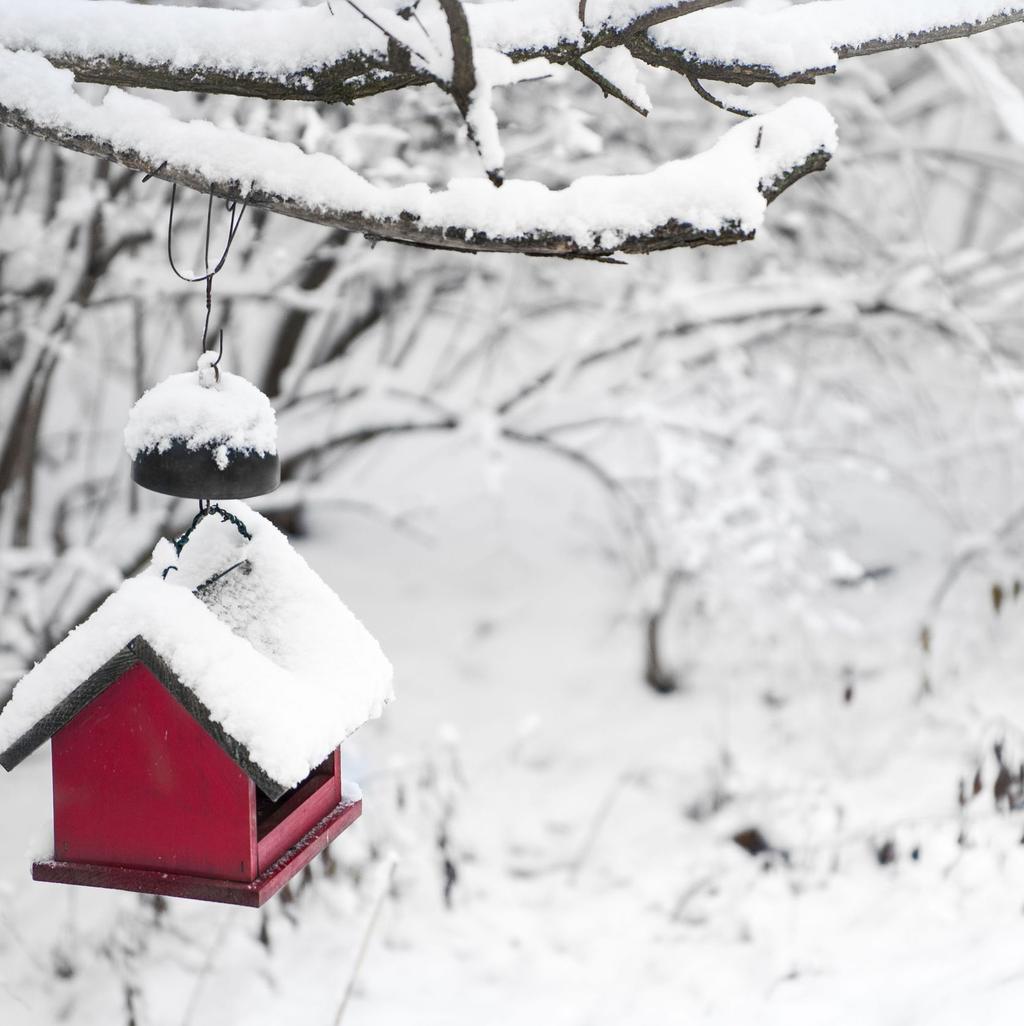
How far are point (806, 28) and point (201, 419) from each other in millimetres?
971

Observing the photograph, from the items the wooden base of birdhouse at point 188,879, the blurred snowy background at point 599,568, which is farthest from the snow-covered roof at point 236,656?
the blurred snowy background at point 599,568

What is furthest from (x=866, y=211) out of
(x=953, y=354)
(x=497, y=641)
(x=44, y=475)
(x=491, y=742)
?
(x=44, y=475)

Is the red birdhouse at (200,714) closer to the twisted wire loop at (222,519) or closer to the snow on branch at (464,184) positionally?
the twisted wire loop at (222,519)

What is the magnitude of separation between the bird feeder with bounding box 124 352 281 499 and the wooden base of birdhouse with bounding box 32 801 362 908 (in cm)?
57

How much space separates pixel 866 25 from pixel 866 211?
4.53 m

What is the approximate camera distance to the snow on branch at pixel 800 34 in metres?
1.38

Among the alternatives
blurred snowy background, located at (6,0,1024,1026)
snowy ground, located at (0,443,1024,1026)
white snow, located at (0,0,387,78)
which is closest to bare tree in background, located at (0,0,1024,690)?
blurred snowy background, located at (6,0,1024,1026)

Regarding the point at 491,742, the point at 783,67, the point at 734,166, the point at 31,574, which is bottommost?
the point at 491,742

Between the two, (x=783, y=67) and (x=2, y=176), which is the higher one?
(x=2, y=176)

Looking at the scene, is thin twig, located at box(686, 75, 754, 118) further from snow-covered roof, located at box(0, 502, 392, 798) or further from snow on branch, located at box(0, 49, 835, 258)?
snow-covered roof, located at box(0, 502, 392, 798)

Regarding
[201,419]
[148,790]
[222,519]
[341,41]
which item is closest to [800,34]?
[341,41]

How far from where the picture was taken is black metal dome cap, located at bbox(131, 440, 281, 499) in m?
1.46

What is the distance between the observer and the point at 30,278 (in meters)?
4.16

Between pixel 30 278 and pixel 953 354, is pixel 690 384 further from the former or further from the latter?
pixel 30 278
